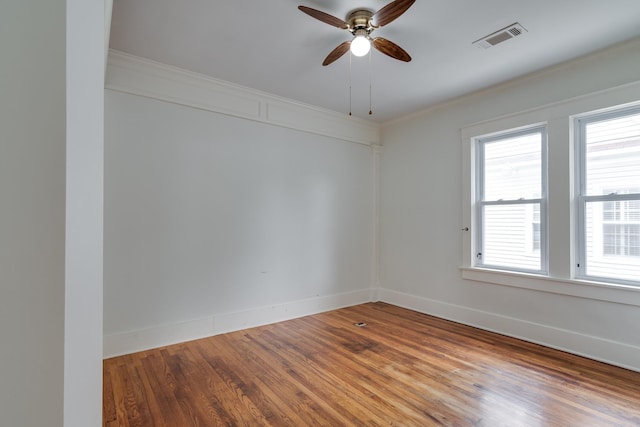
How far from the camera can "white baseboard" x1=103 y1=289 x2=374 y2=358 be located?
9.37 feet

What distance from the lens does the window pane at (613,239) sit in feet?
8.79

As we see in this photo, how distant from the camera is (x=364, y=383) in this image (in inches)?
93.0

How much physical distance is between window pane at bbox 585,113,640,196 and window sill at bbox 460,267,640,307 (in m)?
0.86

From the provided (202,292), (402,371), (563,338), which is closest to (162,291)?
(202,292)

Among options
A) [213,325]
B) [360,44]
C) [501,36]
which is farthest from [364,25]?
[213,325]

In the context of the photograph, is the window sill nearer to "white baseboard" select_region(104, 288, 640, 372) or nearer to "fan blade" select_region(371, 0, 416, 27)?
"white baseboard" select_region(104, 288, 640, 372)

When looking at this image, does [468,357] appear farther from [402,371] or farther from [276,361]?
[276,361]

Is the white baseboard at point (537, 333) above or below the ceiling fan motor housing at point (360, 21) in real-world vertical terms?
below

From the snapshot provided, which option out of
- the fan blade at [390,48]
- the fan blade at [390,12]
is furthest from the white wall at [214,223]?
the fan blade at [390,12]

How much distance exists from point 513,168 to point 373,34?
2.24m

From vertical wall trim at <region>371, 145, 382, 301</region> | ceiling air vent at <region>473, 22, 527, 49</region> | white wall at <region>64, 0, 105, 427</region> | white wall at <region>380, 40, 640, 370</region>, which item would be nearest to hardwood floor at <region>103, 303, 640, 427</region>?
white wall at <region>380, 40, 640, 370</region>

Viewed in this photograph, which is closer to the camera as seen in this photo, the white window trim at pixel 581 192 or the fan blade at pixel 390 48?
the fan blade at pixel 390 48

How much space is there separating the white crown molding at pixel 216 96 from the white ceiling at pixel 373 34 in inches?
4.7

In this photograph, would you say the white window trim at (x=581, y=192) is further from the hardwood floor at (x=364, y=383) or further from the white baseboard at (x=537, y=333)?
the hardwood floor at (x=364, y=383)
